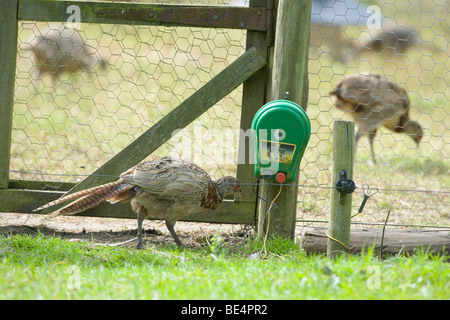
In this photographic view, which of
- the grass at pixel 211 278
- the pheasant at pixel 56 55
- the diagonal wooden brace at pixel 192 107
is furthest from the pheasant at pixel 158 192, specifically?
the pheasant at pixel 56 55

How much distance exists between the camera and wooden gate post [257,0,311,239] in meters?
4.33

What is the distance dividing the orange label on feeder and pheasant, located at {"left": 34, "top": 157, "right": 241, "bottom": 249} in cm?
68

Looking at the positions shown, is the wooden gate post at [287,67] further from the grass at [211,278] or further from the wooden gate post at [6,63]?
the wooden gate post at [6,63]

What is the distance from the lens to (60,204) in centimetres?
486

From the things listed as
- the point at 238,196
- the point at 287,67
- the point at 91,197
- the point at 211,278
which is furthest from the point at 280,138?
the point at 91,197

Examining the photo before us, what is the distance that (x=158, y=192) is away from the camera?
4539 millimetres

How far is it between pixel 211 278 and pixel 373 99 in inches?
217

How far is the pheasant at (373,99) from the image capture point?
7840 millimetres

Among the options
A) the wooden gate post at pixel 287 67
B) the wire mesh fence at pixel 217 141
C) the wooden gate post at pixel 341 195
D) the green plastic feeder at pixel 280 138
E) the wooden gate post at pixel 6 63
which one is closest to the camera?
the wooden gate post at pixel 341 195

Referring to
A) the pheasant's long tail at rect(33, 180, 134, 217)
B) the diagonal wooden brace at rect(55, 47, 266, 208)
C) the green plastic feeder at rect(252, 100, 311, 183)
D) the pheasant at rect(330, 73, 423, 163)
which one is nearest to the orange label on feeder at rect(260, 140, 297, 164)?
the green plastic feeder at rect(252, 100, 311, 183)

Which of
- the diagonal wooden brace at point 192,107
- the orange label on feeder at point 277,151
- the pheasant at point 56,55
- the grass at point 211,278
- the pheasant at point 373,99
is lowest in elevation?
the grass at point 211,278

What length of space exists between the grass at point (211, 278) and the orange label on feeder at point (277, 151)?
78 centimetres
